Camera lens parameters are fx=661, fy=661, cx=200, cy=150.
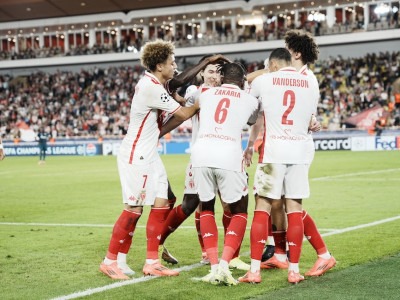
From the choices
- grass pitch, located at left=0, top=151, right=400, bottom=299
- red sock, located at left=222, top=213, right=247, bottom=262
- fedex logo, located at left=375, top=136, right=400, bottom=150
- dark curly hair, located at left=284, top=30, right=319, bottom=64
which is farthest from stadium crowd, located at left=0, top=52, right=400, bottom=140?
red sock, located at left=222, top=213, right=247, bottom=262

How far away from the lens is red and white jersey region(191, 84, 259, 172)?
6.67 metres

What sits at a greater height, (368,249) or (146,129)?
(146,129)

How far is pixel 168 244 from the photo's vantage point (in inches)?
360

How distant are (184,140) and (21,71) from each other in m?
30.3

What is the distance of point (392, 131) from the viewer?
117 ft

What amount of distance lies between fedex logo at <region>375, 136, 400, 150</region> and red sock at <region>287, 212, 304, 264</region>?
30.2 meters

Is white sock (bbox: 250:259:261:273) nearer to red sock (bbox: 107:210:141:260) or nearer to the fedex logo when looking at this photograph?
red sock (bbox: 107:210:141:260)

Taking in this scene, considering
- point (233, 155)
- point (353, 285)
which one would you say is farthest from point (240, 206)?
point (353, 285)

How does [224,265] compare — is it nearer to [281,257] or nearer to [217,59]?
[281,257]

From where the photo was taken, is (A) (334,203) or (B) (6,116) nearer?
(A) (334,203)

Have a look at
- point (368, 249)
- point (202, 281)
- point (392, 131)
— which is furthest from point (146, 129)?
point (392, 131)

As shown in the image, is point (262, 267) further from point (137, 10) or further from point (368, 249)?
point (137, 10)

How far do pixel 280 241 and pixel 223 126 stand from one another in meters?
1.59

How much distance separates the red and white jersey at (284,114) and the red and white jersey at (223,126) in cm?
21
